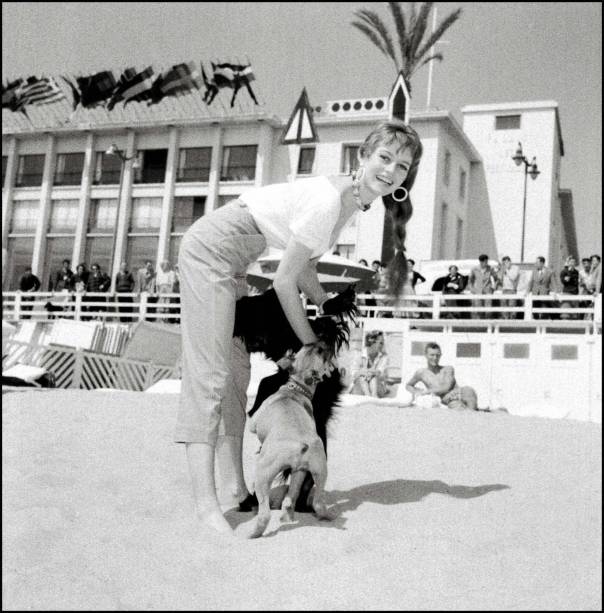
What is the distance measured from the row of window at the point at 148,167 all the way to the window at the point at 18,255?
2.85 metres

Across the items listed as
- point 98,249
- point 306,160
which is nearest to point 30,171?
point 98,249

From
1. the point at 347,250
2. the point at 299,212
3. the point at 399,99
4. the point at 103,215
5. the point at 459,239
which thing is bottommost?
the point at 299,212

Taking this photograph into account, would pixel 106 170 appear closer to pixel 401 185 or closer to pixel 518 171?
pixel 518 171

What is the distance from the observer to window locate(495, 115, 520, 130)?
3291cm

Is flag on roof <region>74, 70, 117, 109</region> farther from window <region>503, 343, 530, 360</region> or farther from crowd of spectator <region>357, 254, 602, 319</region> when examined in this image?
window <region>503, 343, 530, 360</region>

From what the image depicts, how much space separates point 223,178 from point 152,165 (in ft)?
12.7

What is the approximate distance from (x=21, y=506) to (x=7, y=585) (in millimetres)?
759

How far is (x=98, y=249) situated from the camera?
3628cm

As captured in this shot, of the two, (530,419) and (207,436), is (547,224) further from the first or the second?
(207,436)

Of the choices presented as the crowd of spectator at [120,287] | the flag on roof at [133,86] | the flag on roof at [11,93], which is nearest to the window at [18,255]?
the flag on roof at [11,93]

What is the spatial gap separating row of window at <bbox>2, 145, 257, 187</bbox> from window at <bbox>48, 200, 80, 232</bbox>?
3.35 ft

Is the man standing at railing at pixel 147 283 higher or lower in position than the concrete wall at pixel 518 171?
lower

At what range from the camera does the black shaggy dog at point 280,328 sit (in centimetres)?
316

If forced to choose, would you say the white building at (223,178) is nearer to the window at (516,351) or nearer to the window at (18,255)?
the window at (18,255)
